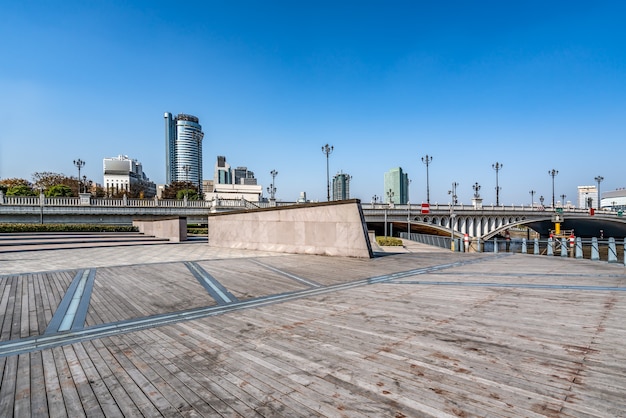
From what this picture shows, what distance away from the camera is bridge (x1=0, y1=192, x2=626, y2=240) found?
125ft

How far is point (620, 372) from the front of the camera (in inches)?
144

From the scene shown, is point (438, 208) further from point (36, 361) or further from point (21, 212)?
point (21, 212)

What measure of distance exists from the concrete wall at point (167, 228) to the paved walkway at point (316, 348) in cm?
1795

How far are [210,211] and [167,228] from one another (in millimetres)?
17023

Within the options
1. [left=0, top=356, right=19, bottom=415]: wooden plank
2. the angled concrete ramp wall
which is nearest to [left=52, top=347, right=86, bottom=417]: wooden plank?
[left=0, top=356, right=19, bottom=415]: wooden plank

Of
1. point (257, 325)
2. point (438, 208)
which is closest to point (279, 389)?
point (257, 325)

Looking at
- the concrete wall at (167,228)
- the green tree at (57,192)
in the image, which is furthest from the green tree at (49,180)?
the concrete wall at (167,228)

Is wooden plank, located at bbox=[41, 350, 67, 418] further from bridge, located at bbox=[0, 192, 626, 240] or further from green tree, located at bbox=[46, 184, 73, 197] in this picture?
green tree, located at bbox=[46, 184, 73, 197]

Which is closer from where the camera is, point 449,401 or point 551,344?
point 449,401

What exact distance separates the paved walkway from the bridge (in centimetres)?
2458

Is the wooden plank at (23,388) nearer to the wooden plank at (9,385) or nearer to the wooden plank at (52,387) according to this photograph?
the wooden plank at (9,385)

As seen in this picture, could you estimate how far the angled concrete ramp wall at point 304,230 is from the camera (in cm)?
1498

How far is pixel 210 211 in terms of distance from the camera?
4594 centimetres

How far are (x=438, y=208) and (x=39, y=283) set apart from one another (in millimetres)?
50446
